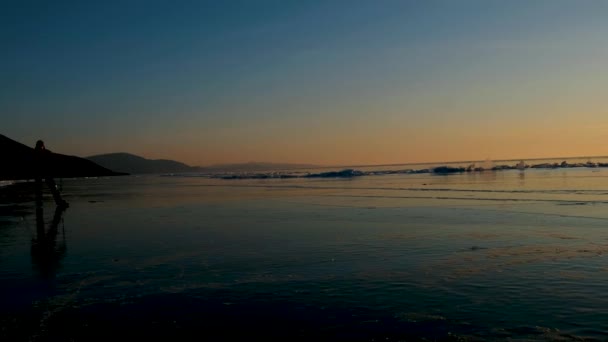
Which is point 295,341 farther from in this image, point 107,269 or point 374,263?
point 107,269

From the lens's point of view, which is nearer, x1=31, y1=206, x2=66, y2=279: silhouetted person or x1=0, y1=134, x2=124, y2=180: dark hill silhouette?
x1=31, y1=206, x2=66, y2=279: silhouetted person

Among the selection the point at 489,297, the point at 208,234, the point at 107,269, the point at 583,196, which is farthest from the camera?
the point at 583,196

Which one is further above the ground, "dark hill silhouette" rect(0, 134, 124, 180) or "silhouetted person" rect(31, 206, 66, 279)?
"dark hill silhouette" rect(0, 134, 124, 180)

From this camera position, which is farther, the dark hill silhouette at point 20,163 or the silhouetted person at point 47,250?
the dark hill silhouette at point 20,163

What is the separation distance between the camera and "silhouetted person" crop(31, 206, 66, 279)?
9656mm

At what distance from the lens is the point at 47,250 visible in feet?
38.6

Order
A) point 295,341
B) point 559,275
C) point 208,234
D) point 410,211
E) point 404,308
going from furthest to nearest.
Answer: point 410,211, point 208,234, point 559,275, point 404,308, point 295,341

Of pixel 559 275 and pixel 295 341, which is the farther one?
pixel 559 275

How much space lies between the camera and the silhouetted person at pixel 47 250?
966cm

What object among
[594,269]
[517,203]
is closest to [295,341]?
[594,269]

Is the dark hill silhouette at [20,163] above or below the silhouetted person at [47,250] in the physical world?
above

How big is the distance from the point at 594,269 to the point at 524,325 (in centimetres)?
381

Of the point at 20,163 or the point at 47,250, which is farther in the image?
the point at 20,163

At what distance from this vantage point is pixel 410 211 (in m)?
19.9
